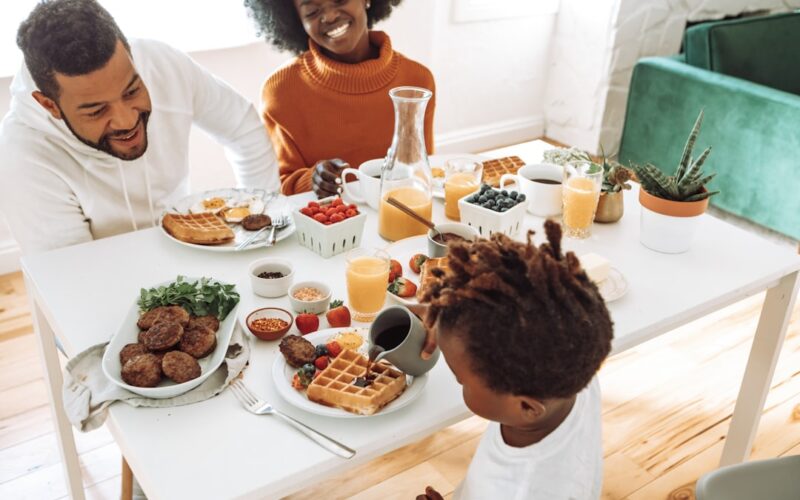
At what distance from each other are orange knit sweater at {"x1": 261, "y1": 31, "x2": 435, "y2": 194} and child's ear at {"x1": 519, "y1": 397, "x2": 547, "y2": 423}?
139 cm

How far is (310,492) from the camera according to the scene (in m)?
1.98

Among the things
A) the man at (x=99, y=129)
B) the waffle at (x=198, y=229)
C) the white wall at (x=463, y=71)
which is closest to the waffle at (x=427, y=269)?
the waffle at (x=198, y=229)

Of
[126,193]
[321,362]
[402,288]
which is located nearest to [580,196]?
[402,288]

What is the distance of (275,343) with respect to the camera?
50.4 inches

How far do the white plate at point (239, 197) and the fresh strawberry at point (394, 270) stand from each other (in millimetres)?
291

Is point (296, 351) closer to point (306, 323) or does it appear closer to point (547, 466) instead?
point (306, 323)

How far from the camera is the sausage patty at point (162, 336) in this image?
1.18m

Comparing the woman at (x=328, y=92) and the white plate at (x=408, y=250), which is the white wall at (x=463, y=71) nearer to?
the woman at (x=328, y=92)

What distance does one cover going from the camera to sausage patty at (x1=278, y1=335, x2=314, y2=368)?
1.19 meters

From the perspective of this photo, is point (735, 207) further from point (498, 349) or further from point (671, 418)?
point (498, 349)

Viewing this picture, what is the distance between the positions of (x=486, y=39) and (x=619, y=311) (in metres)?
3.06

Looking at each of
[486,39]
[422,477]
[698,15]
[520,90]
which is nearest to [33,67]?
[422,477]

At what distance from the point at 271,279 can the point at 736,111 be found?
2.74 metres

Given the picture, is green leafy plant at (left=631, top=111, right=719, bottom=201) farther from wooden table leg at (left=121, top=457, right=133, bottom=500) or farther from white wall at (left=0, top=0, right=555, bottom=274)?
white wall at (left=0, top=0, right=555, bottom=274)
